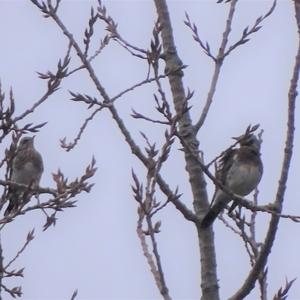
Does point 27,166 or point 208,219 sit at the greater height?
point 27,166

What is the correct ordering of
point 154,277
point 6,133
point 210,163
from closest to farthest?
point 154,277 → point 210,163 → point 6,133

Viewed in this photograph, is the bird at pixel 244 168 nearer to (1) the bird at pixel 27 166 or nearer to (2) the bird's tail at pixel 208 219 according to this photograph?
(1) the bird at pixel 27 166

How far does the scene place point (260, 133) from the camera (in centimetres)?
543

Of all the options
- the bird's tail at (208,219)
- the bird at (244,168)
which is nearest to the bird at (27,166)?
the bird at (244,168)

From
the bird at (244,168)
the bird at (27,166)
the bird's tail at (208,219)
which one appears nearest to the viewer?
the bird's tail at (208,219)

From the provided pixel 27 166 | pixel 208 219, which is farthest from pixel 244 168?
pixel 208 219

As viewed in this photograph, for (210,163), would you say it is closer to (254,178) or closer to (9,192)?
(9,192)

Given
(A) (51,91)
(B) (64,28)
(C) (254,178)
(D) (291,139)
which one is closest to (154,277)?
(D) (291,139)

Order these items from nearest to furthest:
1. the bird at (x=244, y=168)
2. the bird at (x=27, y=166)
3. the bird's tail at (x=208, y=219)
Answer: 1. the bird's tail at (x=208, y=219)
2. the bird at (x=244, y=168)
3. the bird at (x=27, y=166)

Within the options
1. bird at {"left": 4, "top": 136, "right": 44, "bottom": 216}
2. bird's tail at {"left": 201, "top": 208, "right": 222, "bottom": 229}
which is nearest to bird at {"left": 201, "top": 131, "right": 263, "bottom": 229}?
bird at {"left": 4, "top": 136, "right": 44, "bottom": 216}

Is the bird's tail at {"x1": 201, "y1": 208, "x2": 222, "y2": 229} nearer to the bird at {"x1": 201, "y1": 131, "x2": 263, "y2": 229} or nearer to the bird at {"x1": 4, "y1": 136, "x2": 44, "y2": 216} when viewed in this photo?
the bird at {"x1": 201, "y1": 131, "x2": 263, "y2": 229}

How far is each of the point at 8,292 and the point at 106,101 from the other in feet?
5.04

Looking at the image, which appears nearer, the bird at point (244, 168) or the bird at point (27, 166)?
the bird at point (244, 168)

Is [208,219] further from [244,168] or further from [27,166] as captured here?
[27,166]
